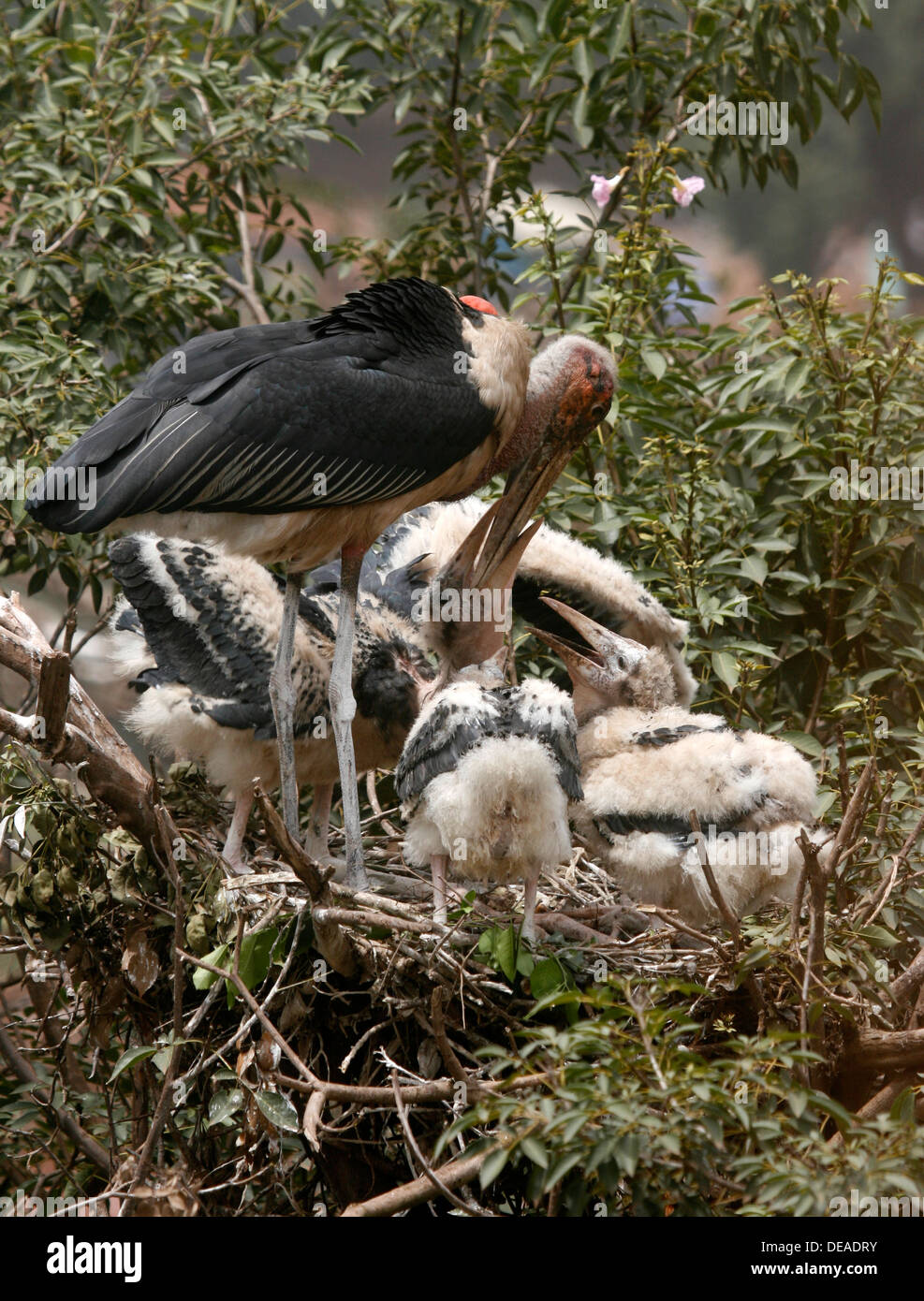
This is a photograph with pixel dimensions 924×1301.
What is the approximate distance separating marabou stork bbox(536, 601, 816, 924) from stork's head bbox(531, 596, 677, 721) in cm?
14

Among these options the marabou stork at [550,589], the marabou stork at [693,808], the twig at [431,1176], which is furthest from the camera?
the marabou stork at [550,589]

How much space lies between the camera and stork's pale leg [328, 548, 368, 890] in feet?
10.5

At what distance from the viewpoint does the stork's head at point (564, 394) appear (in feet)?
11.8

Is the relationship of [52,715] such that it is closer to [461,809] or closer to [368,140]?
[461,809]

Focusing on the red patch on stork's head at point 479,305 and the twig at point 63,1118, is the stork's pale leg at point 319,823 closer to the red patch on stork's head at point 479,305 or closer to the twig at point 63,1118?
the twig at point 63,1118

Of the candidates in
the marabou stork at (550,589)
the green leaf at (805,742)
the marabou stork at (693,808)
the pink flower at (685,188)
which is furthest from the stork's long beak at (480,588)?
the pink flower at (685,188)

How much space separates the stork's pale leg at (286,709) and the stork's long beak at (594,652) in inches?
23.6

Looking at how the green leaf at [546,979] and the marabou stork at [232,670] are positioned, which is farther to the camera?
the marabou stork at [232,670]

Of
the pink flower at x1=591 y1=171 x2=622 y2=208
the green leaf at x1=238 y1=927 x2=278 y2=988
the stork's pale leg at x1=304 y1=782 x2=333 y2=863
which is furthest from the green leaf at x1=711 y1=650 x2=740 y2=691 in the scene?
the pink flower at x1=591 y1=171 x2=622 y2=208

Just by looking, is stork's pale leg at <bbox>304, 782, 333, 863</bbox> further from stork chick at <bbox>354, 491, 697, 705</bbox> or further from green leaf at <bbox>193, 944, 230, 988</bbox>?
green leaf at <bbox>193, 944, 230, 988</bbox>

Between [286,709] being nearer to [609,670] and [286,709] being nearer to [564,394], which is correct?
[609,670]

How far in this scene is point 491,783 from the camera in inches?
108

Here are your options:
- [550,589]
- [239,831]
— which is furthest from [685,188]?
[239,831]

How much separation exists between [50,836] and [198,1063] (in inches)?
23.0
